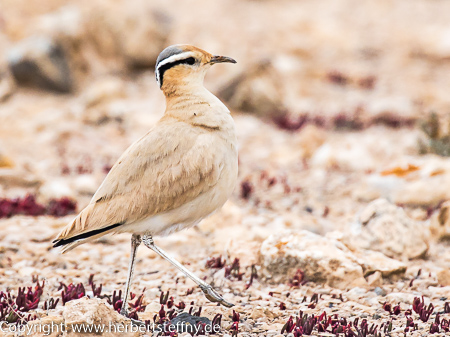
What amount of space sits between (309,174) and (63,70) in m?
6.89

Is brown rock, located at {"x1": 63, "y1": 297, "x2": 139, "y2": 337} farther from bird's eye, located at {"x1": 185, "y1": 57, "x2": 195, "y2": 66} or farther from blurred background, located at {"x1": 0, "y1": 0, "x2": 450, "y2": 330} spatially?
bird's eye, located at {"x1": 185, "y1": 57, "x2": 195, "y2": 66}

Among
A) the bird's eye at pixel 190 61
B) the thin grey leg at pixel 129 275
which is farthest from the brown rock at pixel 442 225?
the thin grey leg at pixel 129 275

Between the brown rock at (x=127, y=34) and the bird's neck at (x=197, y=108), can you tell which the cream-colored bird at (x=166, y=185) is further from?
the brown rock at (x=127, y=34)

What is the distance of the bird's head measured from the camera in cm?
540

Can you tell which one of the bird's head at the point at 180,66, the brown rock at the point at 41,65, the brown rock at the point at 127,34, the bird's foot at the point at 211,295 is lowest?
the bird's foot at the point at 211,295

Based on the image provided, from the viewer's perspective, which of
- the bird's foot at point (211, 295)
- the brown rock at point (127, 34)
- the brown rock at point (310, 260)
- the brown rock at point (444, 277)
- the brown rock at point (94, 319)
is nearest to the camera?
the brown rock at point (94, 319)

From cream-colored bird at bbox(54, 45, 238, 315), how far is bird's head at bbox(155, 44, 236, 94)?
0.42m

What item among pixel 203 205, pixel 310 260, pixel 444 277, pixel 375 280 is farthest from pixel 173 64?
pixel 444 277

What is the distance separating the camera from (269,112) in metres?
12.8

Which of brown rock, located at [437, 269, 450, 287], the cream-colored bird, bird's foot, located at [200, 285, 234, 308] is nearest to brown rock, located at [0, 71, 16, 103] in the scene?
the cream-colored bird

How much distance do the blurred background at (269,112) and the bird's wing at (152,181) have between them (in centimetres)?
130

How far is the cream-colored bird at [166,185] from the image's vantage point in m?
4.82

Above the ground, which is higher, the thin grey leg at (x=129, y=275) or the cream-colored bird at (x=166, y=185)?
the cream-colored bird at (x=166, y=185)

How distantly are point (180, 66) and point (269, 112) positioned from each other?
24.5 feet
